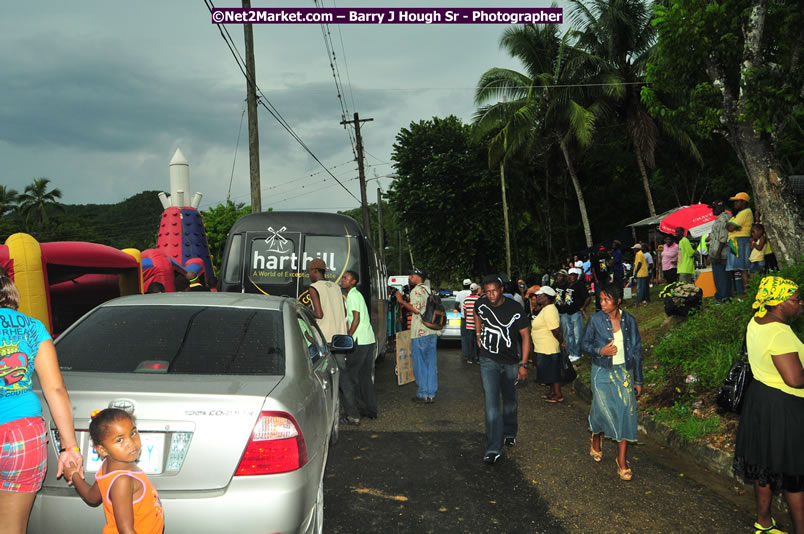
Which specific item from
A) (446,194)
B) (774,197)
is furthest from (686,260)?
(446,194)

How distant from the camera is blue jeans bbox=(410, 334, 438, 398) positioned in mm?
9352

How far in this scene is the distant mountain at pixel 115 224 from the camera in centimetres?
6821

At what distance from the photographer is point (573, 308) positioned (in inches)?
448

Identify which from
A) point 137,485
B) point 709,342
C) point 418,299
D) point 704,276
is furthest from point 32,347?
point 704,276

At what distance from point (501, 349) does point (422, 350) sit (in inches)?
124

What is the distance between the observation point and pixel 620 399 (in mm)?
5727

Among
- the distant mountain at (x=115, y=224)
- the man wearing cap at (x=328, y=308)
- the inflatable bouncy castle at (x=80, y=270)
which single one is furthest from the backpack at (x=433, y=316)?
the distant mountain at (x=115, y=224)

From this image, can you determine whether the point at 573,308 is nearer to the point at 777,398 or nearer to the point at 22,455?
the point at 777,398

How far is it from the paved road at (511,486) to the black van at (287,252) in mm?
2912

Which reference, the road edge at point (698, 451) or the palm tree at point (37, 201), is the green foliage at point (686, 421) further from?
the palm tree at point (37, 201)

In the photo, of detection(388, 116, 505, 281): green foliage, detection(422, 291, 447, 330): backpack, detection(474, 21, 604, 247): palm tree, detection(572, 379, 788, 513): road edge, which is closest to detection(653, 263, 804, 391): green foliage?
detection(572, 379, 788, 513): road edge

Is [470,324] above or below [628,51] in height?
below

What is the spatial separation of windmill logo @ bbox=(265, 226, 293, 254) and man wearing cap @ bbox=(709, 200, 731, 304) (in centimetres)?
765

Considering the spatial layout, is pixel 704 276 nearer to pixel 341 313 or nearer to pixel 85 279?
pixel 341 313
